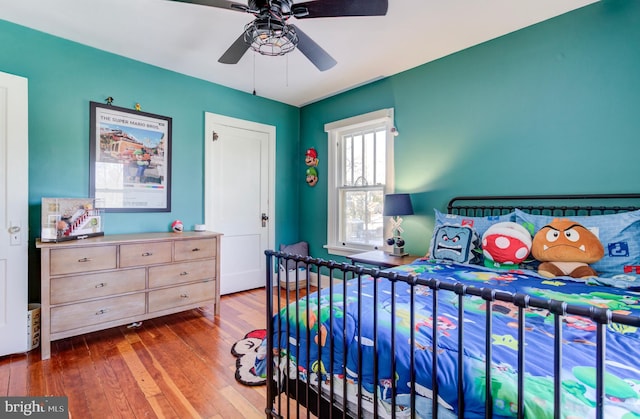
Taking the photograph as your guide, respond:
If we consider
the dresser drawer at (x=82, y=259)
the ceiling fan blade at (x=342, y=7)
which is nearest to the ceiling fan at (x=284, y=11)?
the ceiling fan blade at (x=342, y=7)

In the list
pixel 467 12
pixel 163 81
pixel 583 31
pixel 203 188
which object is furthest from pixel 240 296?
pixel 583 31

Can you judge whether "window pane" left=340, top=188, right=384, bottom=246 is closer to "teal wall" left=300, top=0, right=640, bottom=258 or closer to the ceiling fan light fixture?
"teal wall" left=300, top=0, right=640, bottom=258

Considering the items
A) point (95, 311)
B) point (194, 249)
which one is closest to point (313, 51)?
point (194, 249)

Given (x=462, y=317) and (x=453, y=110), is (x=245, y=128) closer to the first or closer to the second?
(x=453, y=110)

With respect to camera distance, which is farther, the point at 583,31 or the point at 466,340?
the point at 583,31

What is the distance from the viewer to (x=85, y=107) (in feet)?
9.17

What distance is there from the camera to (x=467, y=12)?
228 centimetres

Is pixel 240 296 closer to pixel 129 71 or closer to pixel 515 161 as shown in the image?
pixel 129 71

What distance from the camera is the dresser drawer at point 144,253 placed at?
2543mm

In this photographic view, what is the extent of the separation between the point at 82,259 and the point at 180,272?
75cm

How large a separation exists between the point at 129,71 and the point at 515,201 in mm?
3758

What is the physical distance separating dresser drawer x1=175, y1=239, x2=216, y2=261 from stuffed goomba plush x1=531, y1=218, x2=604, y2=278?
271 centimetres

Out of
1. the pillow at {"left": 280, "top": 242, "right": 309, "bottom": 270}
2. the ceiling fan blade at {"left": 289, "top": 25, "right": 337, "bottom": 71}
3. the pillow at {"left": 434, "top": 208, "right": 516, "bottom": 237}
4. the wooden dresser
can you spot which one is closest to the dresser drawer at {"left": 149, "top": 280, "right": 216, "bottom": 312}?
the wooden dresser

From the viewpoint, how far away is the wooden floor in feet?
5.65
